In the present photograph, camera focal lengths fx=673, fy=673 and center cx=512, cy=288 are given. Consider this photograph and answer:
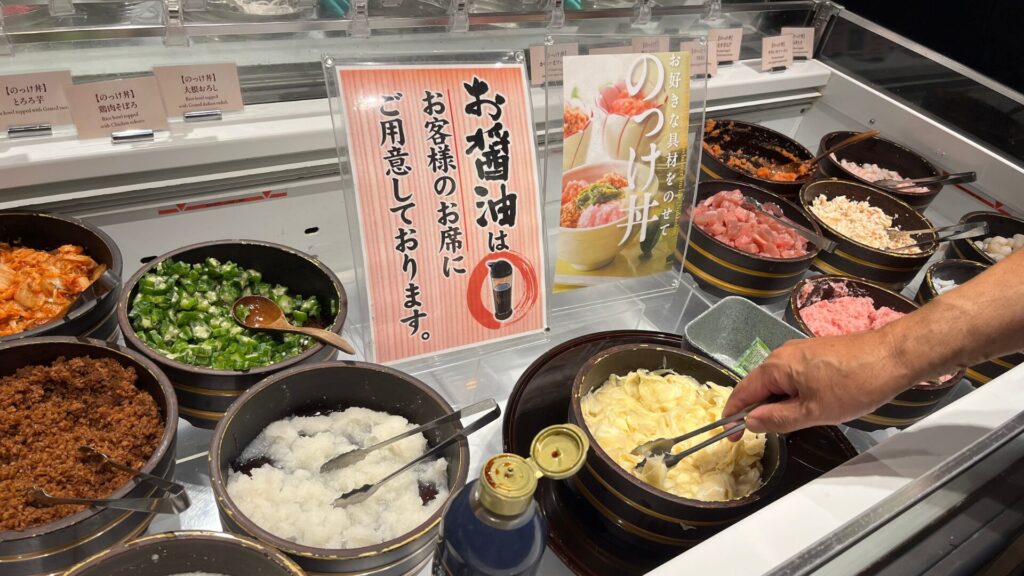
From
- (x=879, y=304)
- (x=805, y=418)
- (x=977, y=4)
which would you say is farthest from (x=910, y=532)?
(x=977, y=4)

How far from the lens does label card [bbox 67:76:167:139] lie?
4.51 ft

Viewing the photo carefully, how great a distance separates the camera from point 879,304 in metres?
1.83

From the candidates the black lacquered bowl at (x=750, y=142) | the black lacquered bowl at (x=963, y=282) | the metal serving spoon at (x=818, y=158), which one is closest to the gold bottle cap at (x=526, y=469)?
the black lacquered bowl at (x=963, y=282)

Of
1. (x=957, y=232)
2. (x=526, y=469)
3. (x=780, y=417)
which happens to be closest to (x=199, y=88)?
(x=526, y=469)

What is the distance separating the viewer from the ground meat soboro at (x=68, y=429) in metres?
1.03

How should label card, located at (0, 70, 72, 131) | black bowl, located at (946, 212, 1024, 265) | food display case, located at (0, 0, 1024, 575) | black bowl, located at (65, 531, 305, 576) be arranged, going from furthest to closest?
black bowl, located at (946, 212, 1024, 265)
label card, located at (0, 70, 72, 131)
food display case, located at (0, 0, 1024, 575)
black bowl, located at (65, 531, 305, 576)

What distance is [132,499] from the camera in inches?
38.7

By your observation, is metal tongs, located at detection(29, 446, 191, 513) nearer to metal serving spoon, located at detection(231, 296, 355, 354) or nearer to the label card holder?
metal serving spoon, located at detection(231, 296, 355, 354)

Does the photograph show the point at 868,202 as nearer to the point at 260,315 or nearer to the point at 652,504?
the point at 652,504

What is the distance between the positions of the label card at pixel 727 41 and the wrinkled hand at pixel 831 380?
1.46 metres

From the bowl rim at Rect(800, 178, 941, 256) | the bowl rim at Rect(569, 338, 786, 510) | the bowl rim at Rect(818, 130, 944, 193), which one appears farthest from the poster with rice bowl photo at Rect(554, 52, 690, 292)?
the bowl rim at Rect(818, 130, 944, 193)

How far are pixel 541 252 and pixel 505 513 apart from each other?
72 centimetres

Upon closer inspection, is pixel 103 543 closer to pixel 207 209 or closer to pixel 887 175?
pixel 207 209

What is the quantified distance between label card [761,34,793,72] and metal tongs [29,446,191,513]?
2270 mm
